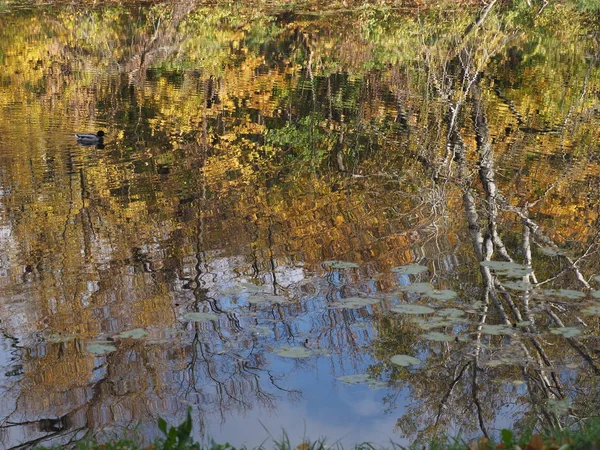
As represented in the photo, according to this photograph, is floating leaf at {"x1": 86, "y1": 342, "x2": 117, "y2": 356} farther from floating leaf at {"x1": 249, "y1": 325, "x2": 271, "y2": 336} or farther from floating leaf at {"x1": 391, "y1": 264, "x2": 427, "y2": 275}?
floating leaf at {"x1": 391, "y1": 264, "x2": 427, "y2": 275}

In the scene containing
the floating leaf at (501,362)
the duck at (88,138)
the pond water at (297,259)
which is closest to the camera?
the pond water at (297,259)

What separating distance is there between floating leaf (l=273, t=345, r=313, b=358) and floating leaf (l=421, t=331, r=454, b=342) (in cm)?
89

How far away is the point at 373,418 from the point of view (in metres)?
5.49

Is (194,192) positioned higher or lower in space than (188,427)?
lower

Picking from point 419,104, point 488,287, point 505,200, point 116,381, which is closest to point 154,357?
point 116,381

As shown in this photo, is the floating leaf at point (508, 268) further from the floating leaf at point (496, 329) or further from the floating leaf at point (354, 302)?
the floating leaf at point (354, 302)

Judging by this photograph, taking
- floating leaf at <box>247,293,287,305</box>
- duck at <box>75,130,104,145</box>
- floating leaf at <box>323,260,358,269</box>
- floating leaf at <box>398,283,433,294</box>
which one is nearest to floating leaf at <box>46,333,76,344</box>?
floating leaf at <box>247,293,287,305</box>

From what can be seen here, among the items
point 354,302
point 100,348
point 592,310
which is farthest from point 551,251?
point 100,348

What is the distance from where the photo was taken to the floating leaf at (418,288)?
7.14 meters

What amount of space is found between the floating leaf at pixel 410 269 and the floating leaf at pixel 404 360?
1.54 m

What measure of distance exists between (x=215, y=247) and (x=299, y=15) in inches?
945

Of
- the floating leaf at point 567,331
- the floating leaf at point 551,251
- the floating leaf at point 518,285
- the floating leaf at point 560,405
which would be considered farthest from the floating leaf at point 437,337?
the floating leaf at point 551,251

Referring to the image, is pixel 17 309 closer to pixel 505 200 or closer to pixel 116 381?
pixel 116 381

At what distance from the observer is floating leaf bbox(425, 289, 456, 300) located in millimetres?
6945
